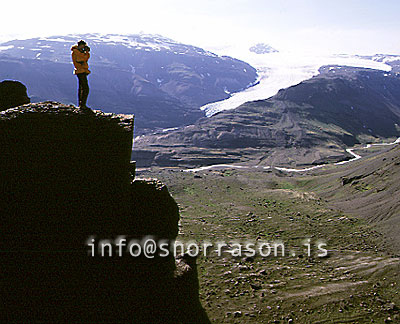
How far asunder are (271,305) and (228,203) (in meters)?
38.0

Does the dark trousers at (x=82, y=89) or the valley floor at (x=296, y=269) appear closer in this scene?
the dark trousers at (x=82, y=89)

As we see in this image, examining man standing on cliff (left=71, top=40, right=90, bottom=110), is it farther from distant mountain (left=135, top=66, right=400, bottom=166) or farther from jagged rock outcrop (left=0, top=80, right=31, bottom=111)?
distant mountain (left=135, top=66, right=400, bottom=166)

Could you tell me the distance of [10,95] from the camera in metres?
17.5

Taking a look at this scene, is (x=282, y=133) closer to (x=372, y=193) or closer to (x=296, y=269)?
(x=372, y=193)

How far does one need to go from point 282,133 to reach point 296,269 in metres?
129

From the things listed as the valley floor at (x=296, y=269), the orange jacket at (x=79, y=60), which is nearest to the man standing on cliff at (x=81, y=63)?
the orange jacket at (x=79, y=60)

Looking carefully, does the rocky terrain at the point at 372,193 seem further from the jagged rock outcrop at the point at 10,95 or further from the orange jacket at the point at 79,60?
the jagged rock outcrop at the point at 10,95

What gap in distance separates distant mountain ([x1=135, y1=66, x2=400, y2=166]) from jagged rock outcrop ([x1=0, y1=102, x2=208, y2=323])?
4156 inches

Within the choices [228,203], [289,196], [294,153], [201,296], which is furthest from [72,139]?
[294,153]

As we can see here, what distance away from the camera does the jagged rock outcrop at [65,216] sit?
1186 cm

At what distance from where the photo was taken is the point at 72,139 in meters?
12.4

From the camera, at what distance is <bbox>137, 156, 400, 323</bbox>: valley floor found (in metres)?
19.7

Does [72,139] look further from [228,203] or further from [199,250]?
[228,203]

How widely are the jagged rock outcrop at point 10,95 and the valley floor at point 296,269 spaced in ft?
50.0
